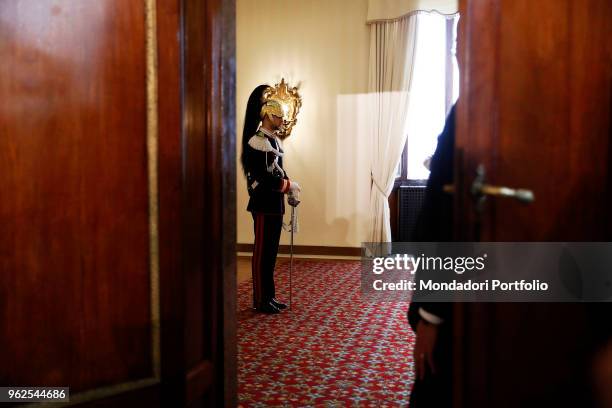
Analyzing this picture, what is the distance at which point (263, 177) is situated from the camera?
396 cm

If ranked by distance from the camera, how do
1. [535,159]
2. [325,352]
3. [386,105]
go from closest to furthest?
[535,159], [325,352], [386,105]

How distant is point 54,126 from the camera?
134 cm

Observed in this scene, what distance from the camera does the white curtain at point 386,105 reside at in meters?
6.55

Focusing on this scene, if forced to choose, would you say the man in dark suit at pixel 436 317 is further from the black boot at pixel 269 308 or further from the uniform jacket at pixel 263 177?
the black boot at pixel 269 308

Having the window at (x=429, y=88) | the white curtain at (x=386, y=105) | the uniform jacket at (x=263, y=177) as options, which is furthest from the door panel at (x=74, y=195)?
the window at (x=429, y=88)

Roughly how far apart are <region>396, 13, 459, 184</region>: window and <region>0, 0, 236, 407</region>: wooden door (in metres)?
5.51

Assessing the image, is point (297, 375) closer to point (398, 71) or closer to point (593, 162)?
point (593, 162)

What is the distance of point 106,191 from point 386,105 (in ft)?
18.5

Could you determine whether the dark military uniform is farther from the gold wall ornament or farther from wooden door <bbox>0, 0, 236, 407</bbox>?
the gold wall ornament

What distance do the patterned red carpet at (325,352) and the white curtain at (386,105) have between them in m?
2.04

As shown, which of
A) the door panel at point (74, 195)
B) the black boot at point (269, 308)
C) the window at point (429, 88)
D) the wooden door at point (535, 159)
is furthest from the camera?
the window at point (429, 88)

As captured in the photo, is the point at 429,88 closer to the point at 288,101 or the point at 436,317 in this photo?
the point at 288,101

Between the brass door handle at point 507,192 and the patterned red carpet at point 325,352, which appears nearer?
the brass door handle at point 507,192

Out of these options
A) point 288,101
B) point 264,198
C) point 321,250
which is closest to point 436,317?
point 264,198
